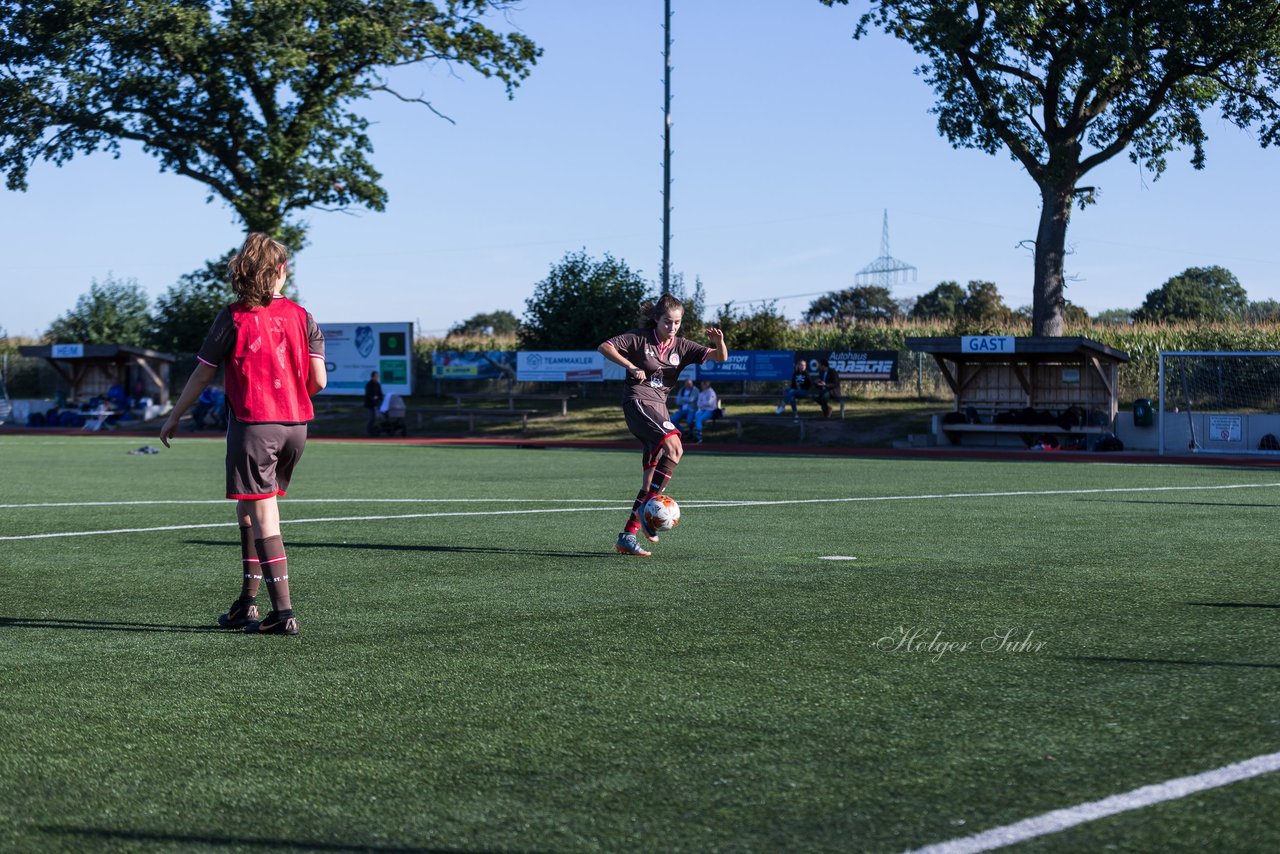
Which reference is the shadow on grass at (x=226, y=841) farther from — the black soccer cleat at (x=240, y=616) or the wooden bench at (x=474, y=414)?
the wooden bench at (x=474, y=414)

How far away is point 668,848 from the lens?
334 cm

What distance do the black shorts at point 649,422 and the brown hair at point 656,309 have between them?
1.93ft

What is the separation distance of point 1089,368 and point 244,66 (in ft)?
85.7

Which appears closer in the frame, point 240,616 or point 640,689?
point 640,689

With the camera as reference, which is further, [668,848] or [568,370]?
[568,370]

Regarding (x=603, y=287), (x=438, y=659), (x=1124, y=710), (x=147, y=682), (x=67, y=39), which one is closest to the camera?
(x=1124, y=710)

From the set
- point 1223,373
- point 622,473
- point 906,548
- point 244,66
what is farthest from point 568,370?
point 906,548

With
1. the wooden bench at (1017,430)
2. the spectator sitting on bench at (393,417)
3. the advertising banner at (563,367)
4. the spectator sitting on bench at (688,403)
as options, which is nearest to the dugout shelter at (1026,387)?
the wooden bench at (1017,430)

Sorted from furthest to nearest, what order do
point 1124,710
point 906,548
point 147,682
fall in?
1. point 906,548
2. point 147,682
3. point 1124,710

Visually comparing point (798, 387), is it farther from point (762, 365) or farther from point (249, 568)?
point (249, 568)

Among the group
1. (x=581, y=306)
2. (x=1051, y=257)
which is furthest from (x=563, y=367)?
(x=1051, y=257)

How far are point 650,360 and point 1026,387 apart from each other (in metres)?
25.0

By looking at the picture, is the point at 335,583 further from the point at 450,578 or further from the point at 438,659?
the point at 438,659

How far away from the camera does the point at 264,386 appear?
6309 mm
